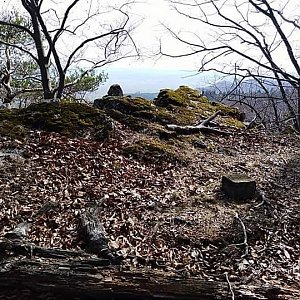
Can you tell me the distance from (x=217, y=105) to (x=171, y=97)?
166 cm

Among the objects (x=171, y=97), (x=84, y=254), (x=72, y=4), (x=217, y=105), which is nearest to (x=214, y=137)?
(x=171, y=97)

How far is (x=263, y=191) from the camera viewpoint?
5582 mm

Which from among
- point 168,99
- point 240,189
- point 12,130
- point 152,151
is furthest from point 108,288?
point 168,99

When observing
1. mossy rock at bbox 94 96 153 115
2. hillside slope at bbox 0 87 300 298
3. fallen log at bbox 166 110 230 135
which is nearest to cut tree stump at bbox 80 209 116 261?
hillside slope at bbox 0 87 300 298

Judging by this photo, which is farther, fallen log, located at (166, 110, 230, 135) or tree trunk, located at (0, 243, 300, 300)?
fallen log, located at (166, 110, 230, 135)

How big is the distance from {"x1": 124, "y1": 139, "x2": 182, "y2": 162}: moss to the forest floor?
0.10m

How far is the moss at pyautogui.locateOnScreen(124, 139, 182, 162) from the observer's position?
21.7ft

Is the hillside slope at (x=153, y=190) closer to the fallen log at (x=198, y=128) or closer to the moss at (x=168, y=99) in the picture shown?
the fallen log at (x=198, y=128)

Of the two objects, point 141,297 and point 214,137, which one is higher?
point 214,137

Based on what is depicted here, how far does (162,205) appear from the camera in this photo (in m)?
5.00

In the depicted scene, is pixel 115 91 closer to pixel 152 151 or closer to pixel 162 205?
pixel 152 151

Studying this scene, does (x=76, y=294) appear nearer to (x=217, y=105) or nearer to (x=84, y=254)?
(x=84, y=254)

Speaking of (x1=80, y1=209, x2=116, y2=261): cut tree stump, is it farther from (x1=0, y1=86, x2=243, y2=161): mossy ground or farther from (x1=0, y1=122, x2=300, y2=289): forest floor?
(x1=0, y1=86, x2=243, y2=161): mossy ground

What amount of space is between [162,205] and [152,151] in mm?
1918
